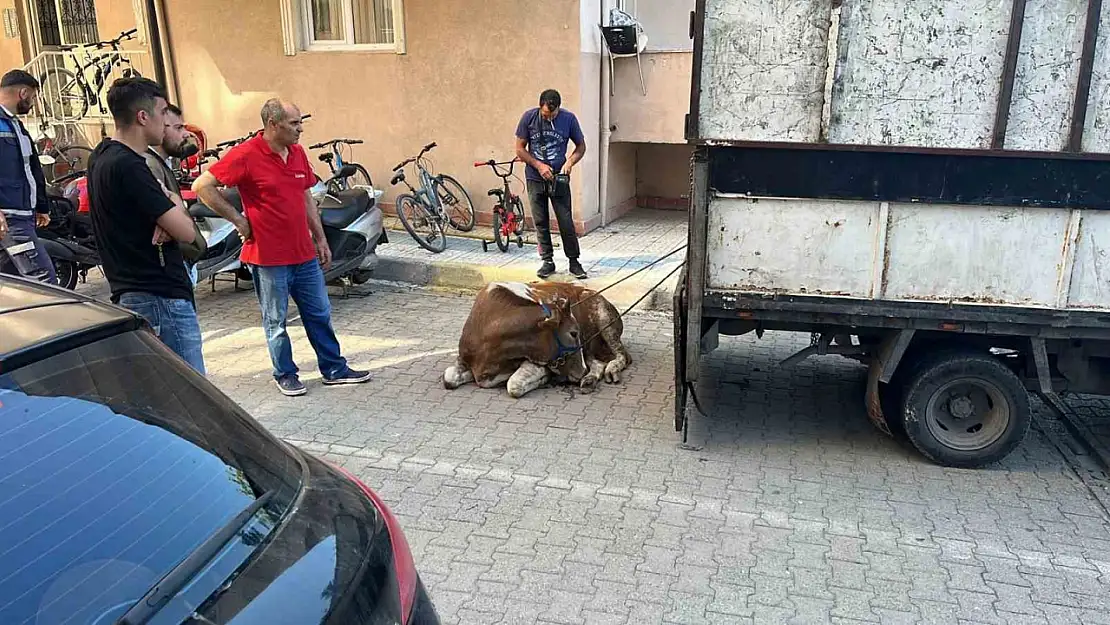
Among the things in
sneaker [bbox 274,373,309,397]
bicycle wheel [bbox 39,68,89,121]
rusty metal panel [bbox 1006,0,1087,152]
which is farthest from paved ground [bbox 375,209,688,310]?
bicycle wheel [bbox 39,68,89,121]

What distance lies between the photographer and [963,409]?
4.68 m

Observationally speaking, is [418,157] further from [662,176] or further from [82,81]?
[82,81]

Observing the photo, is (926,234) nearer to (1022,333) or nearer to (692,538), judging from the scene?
(1022,333)

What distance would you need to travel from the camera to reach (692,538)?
3.97 m

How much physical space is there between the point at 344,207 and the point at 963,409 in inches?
225

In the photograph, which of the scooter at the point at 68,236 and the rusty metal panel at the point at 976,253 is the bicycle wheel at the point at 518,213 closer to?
the scooter at the point at 68,236

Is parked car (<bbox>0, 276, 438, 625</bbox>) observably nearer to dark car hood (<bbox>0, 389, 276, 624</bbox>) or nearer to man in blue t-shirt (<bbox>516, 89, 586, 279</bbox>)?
dark car hood (<bbox>0, 389, 276, 624</bbox>)

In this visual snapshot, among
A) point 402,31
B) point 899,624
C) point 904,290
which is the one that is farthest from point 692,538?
point 402,31

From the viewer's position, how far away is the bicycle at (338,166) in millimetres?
9909

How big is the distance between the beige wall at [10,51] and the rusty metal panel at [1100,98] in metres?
14.3

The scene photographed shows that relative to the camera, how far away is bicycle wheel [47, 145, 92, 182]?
35.0 ft

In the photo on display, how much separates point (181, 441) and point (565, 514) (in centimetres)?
248

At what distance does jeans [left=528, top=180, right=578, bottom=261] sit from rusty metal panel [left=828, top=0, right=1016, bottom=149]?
14.5 feet

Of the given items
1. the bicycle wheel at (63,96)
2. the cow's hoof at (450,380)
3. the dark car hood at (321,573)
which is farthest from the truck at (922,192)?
the bicycle wheel at (63,96)
